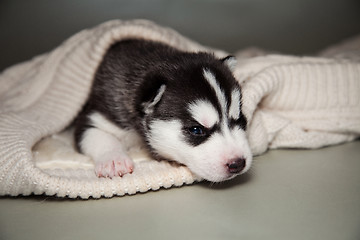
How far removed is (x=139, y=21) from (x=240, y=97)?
1.10m

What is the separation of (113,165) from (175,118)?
0.40 metres

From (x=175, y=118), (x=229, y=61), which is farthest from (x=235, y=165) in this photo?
(x=229, y=61)

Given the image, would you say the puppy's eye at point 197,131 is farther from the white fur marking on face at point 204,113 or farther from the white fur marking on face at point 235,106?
the white fur marking on face at point 235,106

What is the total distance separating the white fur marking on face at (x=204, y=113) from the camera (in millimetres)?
2205

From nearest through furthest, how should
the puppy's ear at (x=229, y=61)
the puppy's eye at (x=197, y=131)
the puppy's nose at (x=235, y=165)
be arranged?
the puppy's nose at (x=235, y=165)
the puppy's eye at (x=197, y=131)
the puppy's ear at (x=229, y=61)

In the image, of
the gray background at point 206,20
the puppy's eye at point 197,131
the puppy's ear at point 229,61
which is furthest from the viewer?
the gray background at point 206,20

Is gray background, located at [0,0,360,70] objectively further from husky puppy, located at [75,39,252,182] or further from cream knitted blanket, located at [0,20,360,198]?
husky puppy, located at [75,39,252,182]

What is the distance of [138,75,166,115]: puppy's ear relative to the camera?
2.29 meters

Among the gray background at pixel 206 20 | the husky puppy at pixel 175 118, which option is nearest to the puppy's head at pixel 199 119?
the husky puppy at pixel 175 118

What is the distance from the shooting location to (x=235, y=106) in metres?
2.33

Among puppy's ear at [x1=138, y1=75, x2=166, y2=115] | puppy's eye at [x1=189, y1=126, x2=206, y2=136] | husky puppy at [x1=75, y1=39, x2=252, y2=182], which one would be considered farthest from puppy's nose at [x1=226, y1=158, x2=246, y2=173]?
puppy's ear at [x1=138, y1=75, x2=166, y2=115]

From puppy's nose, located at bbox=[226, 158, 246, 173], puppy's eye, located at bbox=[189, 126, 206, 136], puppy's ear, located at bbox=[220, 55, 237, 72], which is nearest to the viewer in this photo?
puppy's nose, located at bbox=[226, 158, 246, 173]

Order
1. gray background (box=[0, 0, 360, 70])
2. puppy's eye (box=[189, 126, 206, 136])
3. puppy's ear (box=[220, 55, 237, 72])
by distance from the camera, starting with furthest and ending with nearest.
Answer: gray background (box=[0, 0, 360, 70]) → puppy's ear (box=[220, 55, 237, 72]) → puppy's eye (box=[189, 126, 206, 136])

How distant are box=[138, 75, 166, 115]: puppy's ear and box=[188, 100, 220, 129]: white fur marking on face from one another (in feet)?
0.61
